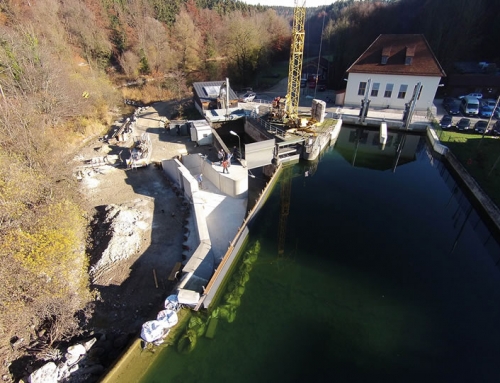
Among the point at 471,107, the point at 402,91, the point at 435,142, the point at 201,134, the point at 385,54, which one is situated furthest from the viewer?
the point at 385,54

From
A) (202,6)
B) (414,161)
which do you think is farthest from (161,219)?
(202,6)

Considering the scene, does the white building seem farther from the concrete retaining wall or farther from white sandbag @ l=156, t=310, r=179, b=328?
white sandbag @ l=156, t=310, r=179, b=328

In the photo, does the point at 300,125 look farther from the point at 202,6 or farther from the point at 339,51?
the point at 202,6

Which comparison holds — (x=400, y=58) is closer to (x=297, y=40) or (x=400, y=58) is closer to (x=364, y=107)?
(x=364, y=107)

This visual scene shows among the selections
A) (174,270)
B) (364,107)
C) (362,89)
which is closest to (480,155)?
(364,107)

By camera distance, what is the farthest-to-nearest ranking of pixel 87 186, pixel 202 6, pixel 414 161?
pixel 202 6 < pixel 414 161 < pixel 87 186

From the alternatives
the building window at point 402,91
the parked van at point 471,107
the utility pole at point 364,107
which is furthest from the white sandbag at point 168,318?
the parked van at point 471,107

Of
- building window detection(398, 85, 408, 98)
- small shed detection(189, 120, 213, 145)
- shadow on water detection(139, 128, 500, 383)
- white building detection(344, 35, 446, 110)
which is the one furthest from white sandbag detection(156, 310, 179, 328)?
building window detection(398, 85, 408, 98)
